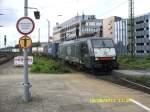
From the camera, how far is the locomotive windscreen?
3085 cm

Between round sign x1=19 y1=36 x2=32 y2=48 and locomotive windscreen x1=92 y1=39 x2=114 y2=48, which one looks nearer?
round sign x1=19 y1=36 x2=32 y2=48

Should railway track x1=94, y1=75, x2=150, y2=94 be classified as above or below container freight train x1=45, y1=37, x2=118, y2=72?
below

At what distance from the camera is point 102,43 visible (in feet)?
102

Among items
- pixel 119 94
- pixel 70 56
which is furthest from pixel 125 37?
pixel 119 94

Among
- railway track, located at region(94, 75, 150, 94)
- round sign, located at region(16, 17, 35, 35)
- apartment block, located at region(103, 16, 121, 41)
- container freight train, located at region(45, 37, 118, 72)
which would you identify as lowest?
railway track, located at region(94, 75, 150, 94)

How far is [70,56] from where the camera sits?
41344 millimetres

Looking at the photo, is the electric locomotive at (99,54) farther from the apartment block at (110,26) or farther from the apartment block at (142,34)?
the apartment block at (110,26)

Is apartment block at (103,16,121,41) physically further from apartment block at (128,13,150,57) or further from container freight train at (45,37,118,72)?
container freight train at (45,37,118,72)

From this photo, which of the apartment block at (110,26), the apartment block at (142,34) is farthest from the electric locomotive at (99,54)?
the apartment block at (110,26)

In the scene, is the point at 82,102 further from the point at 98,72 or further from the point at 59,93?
the point at 98,72

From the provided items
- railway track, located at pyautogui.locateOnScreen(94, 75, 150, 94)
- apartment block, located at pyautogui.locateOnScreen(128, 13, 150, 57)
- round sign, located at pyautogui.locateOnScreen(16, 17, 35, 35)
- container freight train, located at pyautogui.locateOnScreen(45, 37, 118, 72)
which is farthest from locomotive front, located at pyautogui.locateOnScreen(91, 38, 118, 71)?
apartment block, located at pyautogui.locateOnScreen(128, 13, 150, 57)

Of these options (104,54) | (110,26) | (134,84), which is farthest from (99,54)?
(110,26)

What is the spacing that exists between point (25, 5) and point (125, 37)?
70.0 meters

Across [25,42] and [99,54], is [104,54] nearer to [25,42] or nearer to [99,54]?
[99,54]
